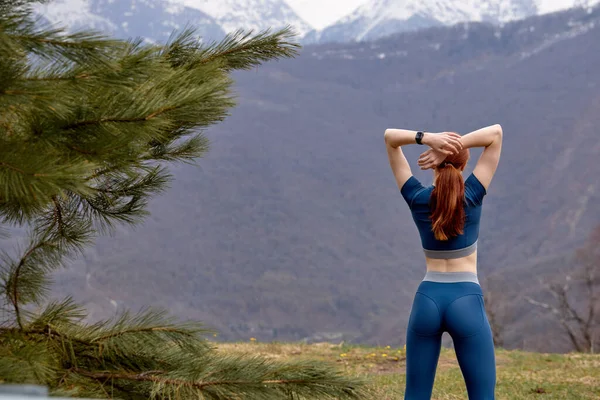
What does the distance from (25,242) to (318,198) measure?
12959 centimetres

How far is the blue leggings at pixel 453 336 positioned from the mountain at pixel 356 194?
228 feet

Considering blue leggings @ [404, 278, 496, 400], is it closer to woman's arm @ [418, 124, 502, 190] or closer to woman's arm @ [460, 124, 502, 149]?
woman's arm @ [418, 124, 502, 190]

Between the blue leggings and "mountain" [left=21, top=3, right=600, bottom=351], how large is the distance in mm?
69436

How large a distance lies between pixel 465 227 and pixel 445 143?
474 millimetres

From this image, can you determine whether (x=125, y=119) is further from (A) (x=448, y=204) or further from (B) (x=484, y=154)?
(B) (x=484, y=154)

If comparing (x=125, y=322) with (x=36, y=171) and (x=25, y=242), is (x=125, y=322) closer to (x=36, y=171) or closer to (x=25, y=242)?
(x=25, y=242)

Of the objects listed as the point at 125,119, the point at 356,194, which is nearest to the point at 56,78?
the point at 125,119

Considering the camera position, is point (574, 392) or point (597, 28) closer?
point (574, 392)

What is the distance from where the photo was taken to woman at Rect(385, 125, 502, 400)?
4070mm

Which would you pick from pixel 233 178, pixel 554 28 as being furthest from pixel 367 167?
pixel 554 28

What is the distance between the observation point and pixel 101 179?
4.71m

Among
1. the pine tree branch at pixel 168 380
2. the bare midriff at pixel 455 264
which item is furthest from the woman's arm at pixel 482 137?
the pine tree branch at pixel 168 380

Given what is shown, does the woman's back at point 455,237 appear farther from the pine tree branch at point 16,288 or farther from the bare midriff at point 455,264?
the pine tree branch at point 16,288

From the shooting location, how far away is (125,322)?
14.5 feet
